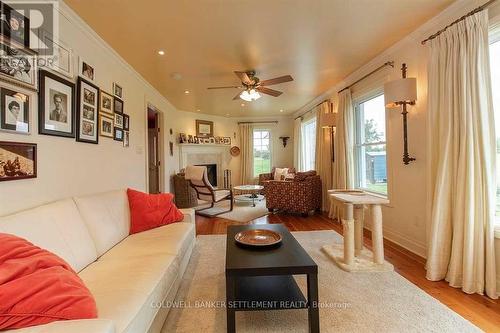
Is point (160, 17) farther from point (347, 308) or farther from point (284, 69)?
point (347, 308)

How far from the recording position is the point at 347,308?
183 centimetres

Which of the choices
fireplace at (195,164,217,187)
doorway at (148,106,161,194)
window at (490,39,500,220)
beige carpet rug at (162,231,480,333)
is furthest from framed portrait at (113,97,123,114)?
fireplace at (195,164,217,187)

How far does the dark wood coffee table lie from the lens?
148 centimetres

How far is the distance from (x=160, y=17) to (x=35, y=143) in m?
1.51

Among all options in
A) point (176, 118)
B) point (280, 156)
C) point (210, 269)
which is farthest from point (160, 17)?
point (280, 156)

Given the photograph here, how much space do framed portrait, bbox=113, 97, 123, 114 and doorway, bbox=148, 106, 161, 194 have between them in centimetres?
182

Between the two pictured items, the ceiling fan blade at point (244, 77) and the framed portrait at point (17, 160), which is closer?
the framed portrait at point (17, 160)

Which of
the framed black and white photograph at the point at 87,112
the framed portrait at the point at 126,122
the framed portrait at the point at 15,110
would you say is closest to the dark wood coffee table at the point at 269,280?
the framed portrait at the point at 15,110

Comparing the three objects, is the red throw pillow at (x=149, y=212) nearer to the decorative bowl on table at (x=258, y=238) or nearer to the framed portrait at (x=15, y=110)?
the decorative bowl on table at (x=258, y=238)

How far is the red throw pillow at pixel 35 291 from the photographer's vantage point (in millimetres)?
926

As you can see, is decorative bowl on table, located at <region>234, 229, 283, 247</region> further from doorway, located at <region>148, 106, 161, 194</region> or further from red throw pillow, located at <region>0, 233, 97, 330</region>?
doorway, located at <region>148, 106, 161, 194</region>

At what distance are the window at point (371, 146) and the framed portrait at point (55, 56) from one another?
380cm

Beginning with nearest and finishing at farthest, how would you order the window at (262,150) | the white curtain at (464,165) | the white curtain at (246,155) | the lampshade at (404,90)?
the white curtain at (464,165)
the lampshade at (404,90)
the white curtain at (246,155)
the window at (262,150)

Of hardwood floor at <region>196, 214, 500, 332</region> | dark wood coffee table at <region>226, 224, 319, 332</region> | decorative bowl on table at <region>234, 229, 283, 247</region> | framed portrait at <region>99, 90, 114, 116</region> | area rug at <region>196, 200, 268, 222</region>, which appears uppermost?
framed portrait at <region>99, 90, 114, 116</region>
